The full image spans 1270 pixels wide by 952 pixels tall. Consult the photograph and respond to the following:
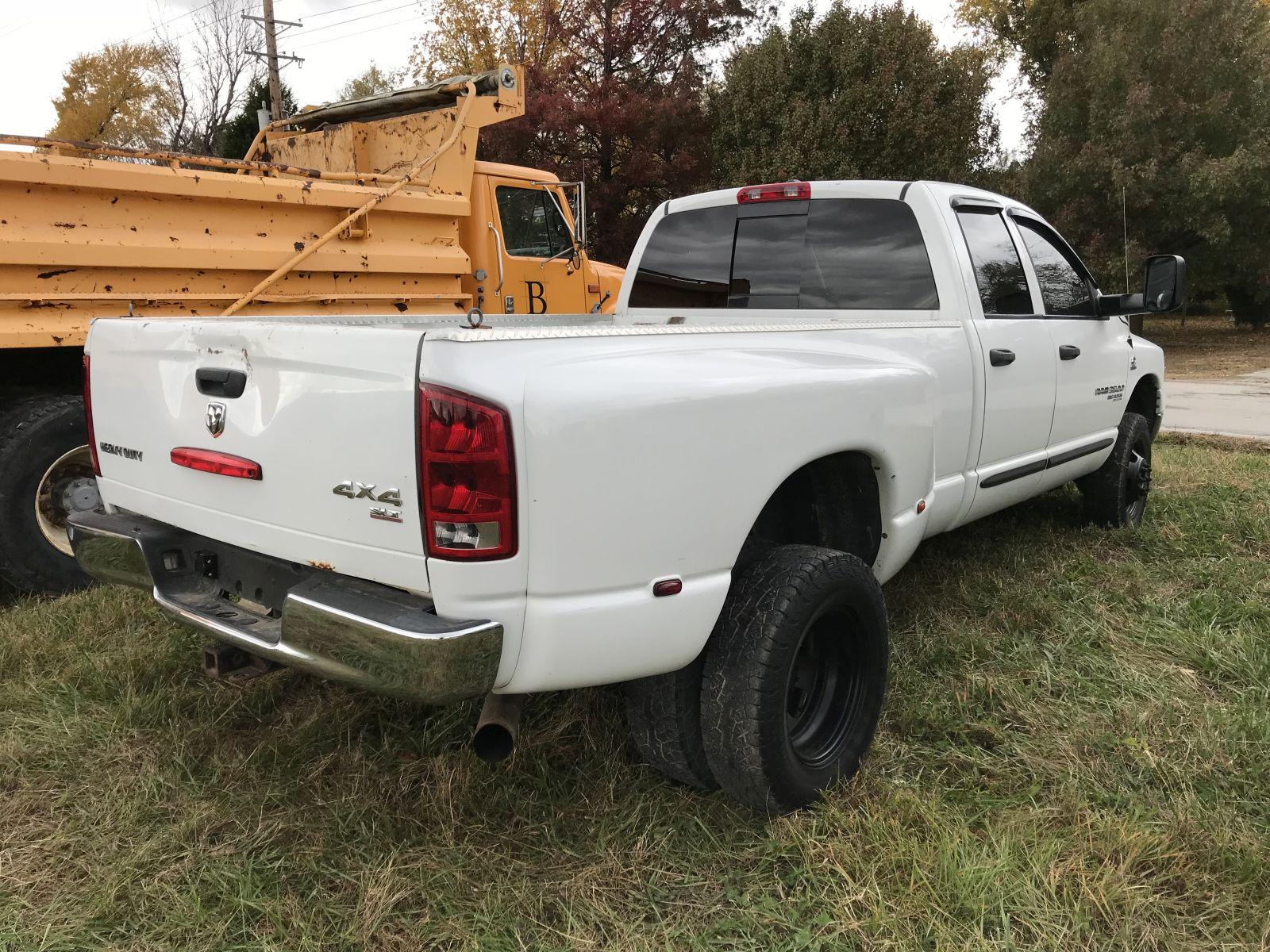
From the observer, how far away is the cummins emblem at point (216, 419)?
242 centimetres

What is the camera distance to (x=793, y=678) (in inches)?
108

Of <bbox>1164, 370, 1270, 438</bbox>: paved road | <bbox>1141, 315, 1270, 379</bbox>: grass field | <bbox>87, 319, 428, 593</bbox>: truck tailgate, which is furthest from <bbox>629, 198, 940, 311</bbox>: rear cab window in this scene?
<bbox>1141, 315, 1270, 379</bbox>: grass field

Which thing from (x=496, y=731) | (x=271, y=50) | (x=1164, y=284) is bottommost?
(x=496, y=731)

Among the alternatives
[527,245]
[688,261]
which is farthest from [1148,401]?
[527,245]

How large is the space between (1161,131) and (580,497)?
772 inches

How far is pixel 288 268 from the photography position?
5258mm

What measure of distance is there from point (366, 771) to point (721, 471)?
4.93 feet

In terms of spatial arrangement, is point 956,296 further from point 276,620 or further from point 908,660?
point 276,620

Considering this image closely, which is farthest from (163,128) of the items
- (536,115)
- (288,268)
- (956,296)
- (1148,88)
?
(956,296)

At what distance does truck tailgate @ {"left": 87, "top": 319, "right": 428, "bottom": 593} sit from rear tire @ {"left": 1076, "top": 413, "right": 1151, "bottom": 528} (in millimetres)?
4244

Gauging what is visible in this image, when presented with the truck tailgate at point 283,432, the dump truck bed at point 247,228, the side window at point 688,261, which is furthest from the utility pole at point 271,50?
the truck tailgate at point 283,432

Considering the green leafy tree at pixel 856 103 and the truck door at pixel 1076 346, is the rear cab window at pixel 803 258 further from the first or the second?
the green leafy tree at pixel 856 103

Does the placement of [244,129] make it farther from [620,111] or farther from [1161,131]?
[1161,131]

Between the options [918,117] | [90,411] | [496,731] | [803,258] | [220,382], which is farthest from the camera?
[918,117]
